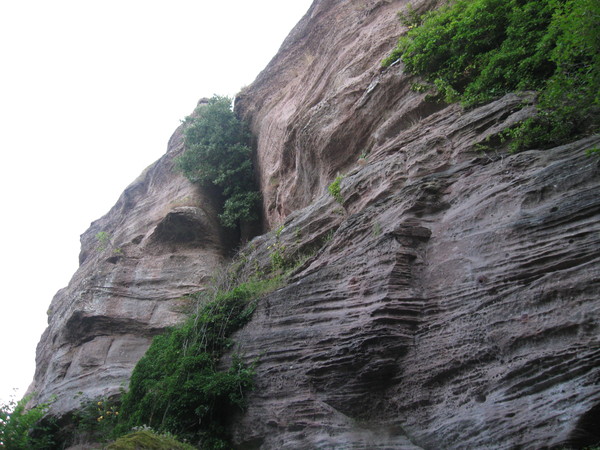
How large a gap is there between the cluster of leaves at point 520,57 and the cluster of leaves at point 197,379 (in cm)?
598

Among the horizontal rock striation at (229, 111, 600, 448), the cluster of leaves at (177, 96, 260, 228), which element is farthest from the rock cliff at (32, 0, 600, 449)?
the cluster of leaves at (177, 96, 260, 228)

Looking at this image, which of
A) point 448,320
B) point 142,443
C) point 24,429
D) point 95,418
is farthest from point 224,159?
point 448,320

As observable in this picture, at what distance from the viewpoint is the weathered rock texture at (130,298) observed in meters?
14.1

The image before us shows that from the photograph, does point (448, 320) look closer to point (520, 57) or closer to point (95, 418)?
point (520, 57)

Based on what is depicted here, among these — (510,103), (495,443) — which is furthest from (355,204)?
(495,443)

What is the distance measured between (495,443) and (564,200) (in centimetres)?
312

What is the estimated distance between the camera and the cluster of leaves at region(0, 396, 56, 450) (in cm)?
1195

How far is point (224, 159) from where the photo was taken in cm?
1892

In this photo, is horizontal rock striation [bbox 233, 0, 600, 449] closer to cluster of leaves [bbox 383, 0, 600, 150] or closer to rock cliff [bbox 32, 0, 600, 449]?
rock cliff [bbox 32, 0, 600, 449]

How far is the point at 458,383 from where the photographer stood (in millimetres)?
5789

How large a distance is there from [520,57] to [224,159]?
496 inches

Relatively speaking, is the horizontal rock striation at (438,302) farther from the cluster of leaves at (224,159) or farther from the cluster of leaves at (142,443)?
the cluster of leaves at (224,159)

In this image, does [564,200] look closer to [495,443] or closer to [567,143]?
[567,143]

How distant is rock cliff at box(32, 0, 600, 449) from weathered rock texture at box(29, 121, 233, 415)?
21cm
